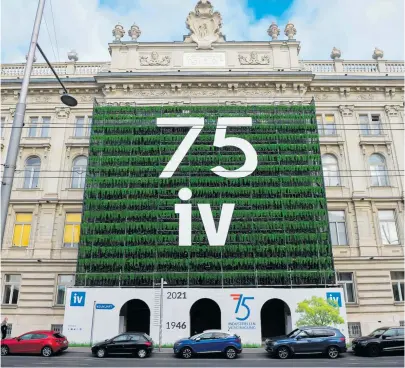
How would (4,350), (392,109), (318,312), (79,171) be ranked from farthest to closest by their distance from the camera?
1. (392,109)
2. (79,171)
3. (318,312)
4. (4,350)

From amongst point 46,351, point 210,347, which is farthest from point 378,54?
point 46,351

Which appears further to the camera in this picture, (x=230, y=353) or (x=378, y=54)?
(x=378, y=54)

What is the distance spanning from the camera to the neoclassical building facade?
1049 inches

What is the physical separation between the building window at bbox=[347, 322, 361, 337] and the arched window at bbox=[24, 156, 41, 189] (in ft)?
86.9

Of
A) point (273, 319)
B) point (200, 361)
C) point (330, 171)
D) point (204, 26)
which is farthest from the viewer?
point (204, 26)

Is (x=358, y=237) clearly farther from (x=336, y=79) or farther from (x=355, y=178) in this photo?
(x=336, y=79)

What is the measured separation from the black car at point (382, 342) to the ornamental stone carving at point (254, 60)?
2317 centimetres

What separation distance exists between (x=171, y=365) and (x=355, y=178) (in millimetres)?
20764

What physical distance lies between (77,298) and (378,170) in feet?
81.1

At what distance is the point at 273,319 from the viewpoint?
84.5 ft

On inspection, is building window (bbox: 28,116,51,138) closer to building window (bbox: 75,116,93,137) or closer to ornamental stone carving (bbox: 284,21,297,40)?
building window (bbox: 75,116,93,137)

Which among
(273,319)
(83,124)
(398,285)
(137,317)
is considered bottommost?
(273,319)

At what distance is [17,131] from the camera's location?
31.4 ft

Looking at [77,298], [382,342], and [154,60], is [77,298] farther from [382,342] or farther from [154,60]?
[154,60]
